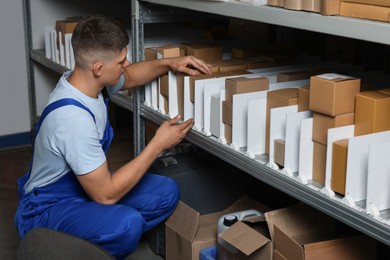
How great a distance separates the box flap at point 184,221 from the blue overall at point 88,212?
0.14ft

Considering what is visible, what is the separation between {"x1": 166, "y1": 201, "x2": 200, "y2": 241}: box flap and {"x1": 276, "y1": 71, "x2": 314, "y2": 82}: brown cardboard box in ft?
1.99

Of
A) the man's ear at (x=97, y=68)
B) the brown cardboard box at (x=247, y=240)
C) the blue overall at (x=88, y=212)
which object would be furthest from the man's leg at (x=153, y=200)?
the man's ear at (x=97, y=68)

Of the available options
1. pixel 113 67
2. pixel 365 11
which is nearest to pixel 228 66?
pixel 113 67

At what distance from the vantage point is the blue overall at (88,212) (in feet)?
7.55

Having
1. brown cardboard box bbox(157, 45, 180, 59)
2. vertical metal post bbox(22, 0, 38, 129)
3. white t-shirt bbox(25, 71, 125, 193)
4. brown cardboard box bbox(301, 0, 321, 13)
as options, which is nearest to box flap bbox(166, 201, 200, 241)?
white t-shirt bbox(25, 71, 125, 193)

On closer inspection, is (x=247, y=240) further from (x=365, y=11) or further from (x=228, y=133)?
(x=365, y=11)

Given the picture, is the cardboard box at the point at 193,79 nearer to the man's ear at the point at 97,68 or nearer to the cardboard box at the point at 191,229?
the man's ear at the point at 97,68

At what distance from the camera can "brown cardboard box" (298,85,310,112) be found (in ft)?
6.37

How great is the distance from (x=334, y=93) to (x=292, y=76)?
0.49 metres

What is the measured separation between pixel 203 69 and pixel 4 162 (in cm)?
209

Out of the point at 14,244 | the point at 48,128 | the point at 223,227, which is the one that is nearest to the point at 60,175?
the point at 48,128

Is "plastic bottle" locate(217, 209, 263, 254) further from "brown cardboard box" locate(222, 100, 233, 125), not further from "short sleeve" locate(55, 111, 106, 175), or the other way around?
"short sleeve" locate(55, 111, 106, 175)

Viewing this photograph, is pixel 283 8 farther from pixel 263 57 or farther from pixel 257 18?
pixel 263 57

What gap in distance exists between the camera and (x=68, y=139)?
216 cm
